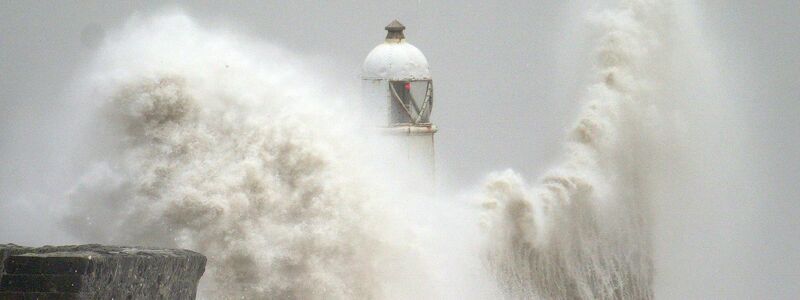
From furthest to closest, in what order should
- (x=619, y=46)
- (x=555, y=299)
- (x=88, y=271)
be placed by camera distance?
1. (x=619, y=46)
2. (x=555, y=299)
3. (x=88, y=271)

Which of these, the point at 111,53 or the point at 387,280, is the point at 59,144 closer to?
the point at 111,53

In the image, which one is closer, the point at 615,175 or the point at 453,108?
the point at 615,175

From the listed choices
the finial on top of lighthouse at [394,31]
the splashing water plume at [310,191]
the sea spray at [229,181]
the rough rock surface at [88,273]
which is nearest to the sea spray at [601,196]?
the splashing water plume at [310,191]

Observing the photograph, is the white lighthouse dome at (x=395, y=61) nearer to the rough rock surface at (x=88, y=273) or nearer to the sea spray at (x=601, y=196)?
the sea spray at (x=601, y=196)

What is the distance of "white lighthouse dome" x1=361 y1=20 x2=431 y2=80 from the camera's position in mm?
42094

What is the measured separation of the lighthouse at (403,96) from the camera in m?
42.1

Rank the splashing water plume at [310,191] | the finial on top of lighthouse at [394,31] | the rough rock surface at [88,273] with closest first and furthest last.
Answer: the rough rock surface at [88,273], the splashing water plume at [310,191], the finial on top of lighthouse at [394,31]

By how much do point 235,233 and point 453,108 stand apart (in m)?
16.1

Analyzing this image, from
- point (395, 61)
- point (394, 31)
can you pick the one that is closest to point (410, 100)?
point (395, 61)

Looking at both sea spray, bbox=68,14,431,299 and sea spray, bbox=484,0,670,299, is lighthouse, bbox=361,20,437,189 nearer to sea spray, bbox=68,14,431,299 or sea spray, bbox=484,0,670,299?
sea spray, bbox=484,0,670,299

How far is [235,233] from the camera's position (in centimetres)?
3353

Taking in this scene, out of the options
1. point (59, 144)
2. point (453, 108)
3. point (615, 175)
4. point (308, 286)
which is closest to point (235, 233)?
point (308, 286)

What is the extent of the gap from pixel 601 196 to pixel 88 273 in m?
21.1

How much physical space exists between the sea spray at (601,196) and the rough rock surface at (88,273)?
589 inches
